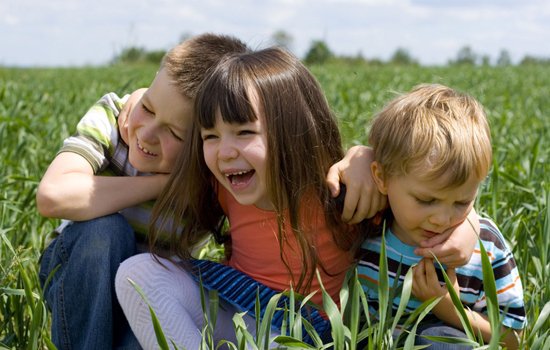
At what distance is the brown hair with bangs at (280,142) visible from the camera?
1.92m

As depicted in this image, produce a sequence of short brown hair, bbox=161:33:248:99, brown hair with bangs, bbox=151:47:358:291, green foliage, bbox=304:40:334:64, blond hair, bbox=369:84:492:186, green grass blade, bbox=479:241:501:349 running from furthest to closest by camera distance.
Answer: green foliage, bbox=304:40:334:64 → short brown hair, bbox=161:33:248:99 → brown hair with bangs, bbox=151:47:358:291 → blond hair, bbox=369:84:492:186 → green grass blade, bbox=479:241:501:349

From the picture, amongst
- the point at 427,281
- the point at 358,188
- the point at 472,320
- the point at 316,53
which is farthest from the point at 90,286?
the point at 316,53

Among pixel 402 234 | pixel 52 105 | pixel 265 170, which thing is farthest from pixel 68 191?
pixel 52 105

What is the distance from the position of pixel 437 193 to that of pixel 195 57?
74cm

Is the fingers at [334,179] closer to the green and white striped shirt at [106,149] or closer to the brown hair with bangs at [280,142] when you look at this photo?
the brown hair with bangs at [280,142]

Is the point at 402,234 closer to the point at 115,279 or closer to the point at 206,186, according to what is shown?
the point at 206,186

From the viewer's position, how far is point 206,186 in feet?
6.87

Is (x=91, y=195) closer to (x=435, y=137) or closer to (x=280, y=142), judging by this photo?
Result: (x=280, y=142)

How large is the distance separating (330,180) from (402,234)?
221mm

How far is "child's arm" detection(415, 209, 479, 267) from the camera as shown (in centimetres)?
179

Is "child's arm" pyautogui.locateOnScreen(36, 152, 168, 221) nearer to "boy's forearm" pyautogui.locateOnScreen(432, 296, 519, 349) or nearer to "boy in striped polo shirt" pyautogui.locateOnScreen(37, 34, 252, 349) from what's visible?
"boy in striped polo shirt" pyautogui.locateOnScreen(37, 34, 252, 349)

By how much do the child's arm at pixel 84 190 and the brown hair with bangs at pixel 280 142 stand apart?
0.07m

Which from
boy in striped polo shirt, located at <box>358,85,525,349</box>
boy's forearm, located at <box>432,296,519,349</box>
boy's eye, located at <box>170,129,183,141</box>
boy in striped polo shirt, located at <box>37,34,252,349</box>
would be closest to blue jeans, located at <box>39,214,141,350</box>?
boy in striped polo shirt, located at <box>37,34,252,349</box>

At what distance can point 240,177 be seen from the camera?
1968 mm
